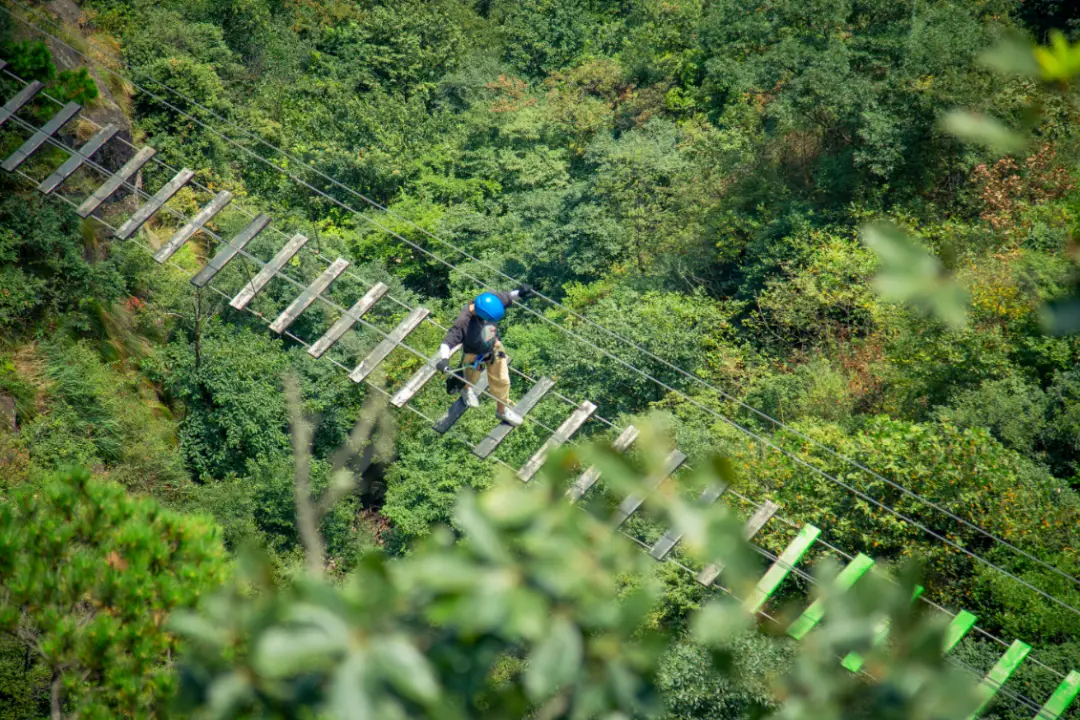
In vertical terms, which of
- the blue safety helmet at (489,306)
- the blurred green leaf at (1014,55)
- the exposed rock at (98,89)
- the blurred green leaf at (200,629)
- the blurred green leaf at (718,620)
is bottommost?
the exposed rock at (98,89)

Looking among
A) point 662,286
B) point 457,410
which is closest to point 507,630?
point 457,410

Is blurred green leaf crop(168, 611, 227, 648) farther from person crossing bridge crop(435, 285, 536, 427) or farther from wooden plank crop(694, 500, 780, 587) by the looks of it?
person crossing bridge crop(435, 285, 536, 427)

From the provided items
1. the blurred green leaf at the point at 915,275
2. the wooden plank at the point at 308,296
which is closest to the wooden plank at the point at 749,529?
the wooden plank at the point at 308,296

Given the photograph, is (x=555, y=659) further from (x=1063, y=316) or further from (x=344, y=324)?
(x=344, y=324)

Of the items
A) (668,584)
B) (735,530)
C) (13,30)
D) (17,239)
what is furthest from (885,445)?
(13,30)

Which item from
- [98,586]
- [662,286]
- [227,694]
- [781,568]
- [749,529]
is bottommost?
[662,286]

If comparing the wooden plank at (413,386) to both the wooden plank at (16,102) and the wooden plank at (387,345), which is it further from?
the wooden plank at (16,102)

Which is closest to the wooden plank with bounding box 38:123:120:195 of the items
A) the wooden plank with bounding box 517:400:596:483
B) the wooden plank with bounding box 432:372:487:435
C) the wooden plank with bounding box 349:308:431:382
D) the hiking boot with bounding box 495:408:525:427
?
the wooden plank with bounding box 349:308:431:382
